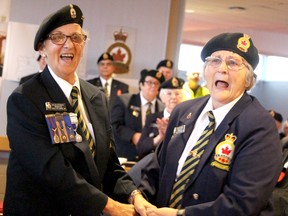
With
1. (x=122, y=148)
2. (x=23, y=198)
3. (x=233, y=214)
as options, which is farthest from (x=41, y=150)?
(x=122, y=148)

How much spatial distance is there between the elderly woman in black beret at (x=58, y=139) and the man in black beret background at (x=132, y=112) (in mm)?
3373

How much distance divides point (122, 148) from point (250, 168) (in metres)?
3.87

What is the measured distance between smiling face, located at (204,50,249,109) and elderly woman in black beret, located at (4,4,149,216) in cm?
61

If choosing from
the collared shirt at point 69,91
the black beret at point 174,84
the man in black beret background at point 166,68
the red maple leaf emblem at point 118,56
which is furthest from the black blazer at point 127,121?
the collared shirt at point 69,91

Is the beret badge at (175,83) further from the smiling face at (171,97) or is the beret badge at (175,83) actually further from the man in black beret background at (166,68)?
the man in black beret background at (166,68)

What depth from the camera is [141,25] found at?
26.7ft

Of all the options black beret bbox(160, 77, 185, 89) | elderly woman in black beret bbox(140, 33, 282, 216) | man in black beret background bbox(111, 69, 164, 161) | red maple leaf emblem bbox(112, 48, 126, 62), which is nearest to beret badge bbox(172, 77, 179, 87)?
black beret bbox(160, 77, 185, 89)

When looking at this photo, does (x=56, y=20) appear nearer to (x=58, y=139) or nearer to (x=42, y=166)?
(x=58, y=139)

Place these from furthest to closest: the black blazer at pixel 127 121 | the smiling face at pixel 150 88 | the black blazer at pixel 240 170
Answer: the smiling face at pixel 150 88
the black blazer at pixel 127 121
the black blazer at pixel 240 170

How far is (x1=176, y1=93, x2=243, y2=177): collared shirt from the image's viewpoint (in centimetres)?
260

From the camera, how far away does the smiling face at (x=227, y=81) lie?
8.38ft

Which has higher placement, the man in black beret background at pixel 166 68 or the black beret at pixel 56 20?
the black beret at pixel 56 20

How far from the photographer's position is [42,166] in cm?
242

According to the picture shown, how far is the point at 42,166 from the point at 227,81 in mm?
940
